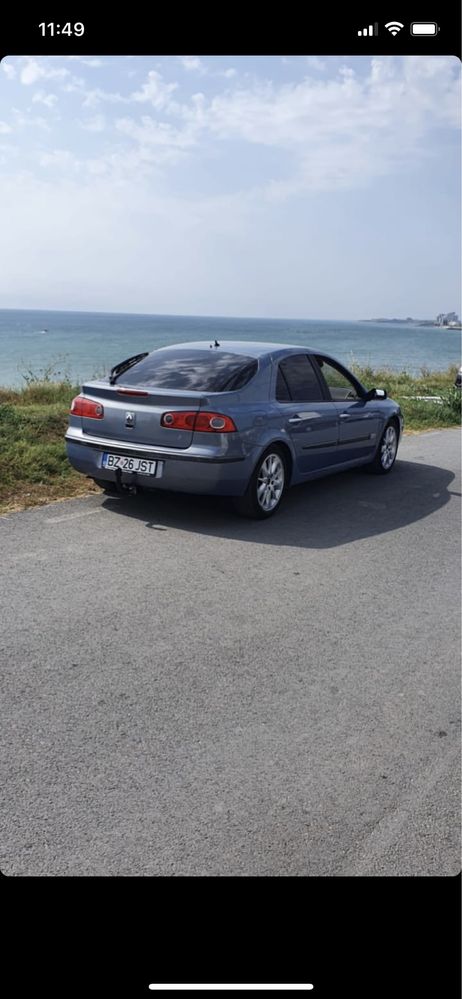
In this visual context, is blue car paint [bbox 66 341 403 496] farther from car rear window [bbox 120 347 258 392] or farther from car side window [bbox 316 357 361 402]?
car side window [bbox 316 357 361 402]

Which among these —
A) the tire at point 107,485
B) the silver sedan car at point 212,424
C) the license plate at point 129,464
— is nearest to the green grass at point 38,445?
the tire at point 107,485

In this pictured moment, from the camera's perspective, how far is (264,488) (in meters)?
7.20

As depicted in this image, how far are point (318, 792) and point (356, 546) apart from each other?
3.66m

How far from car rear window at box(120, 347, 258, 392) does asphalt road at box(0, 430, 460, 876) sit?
1.21 meters

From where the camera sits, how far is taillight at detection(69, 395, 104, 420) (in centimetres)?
715

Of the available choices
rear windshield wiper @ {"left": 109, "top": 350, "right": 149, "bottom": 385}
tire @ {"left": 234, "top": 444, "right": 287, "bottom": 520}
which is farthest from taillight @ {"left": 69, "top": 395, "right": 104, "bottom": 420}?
tire @ {"left": 234, "top": 444, "right": 287, "bottom": 520}

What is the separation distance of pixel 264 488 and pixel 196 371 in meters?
1.18

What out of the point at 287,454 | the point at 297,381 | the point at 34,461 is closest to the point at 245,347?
the point at 297,381

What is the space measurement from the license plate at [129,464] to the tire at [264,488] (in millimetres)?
786
